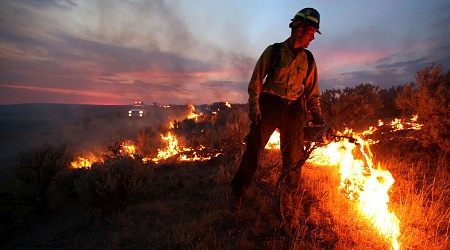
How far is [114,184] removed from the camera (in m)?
5.34

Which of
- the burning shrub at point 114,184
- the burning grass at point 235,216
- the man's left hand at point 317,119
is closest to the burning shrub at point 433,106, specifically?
the burning grass at point 235,216

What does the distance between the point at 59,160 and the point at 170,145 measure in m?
5.49

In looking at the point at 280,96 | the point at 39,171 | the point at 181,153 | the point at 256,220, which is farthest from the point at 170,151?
the point at 280,96

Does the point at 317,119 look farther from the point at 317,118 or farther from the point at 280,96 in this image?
the point at 280,96

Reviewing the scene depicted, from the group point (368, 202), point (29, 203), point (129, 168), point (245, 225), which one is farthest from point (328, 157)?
point (29, 203)

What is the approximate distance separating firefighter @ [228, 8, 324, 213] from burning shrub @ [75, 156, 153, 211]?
296 cm

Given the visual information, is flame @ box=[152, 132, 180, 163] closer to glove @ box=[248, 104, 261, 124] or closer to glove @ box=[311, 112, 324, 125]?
glove @ box=[311, 112, 324, 125]

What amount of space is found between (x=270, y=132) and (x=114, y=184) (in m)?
3.63

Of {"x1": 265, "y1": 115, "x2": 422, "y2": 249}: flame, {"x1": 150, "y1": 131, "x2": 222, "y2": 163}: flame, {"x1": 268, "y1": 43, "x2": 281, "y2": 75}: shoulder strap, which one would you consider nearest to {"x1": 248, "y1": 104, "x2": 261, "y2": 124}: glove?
{"x1": 268, "y1": 43, "x2": 281, "y2": 75}: shoulder strap

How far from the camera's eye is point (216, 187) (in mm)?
5418

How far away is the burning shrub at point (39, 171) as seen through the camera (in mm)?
8008

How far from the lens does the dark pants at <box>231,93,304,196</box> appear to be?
3.42 meters

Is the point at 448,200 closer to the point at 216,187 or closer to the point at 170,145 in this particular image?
the point at 216,187

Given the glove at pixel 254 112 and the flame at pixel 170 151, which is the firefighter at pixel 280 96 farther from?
the flame at pixel 170 151
